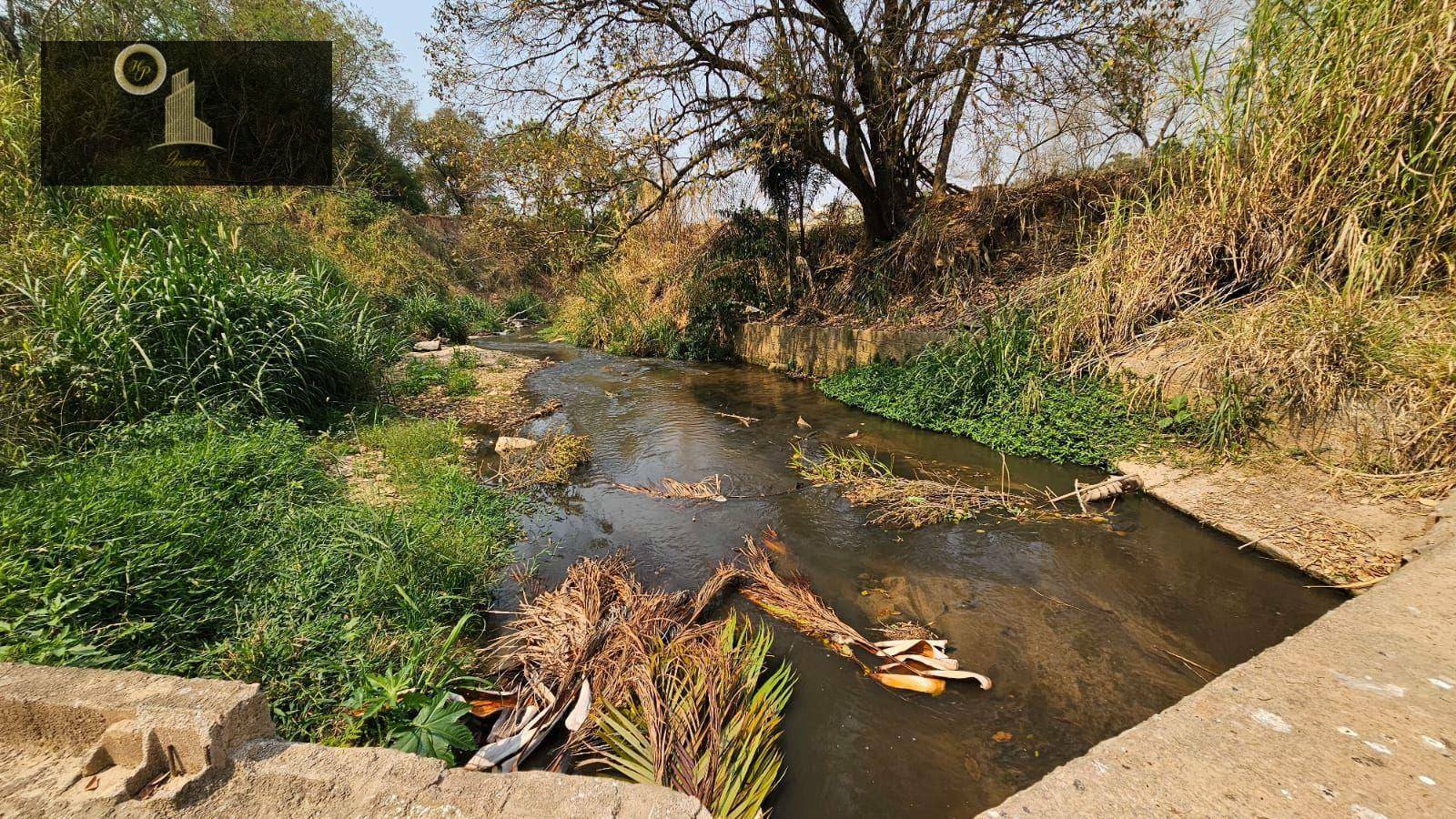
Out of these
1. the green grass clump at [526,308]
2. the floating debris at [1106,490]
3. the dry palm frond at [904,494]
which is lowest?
the dry palm frond at [904,494]

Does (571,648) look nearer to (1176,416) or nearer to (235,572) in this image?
(235,572)

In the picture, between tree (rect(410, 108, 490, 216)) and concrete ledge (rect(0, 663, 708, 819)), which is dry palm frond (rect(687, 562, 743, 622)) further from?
tree (rect(410, 108, 490, 216))

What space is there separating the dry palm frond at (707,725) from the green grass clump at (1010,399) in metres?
4.01

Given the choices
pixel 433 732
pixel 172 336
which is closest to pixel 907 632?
pixel 433 732

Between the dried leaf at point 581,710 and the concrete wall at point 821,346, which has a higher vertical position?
the concrete wall at point 821,346

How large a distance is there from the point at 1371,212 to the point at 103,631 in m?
8.20

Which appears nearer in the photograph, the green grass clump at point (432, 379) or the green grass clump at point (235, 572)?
the green grass clump at point (235, 572)

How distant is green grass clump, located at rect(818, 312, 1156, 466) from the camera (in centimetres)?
494

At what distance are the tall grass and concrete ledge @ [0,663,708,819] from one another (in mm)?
5210

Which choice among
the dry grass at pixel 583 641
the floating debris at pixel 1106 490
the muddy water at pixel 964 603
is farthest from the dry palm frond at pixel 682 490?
the floating debris at pixel 1106 490
